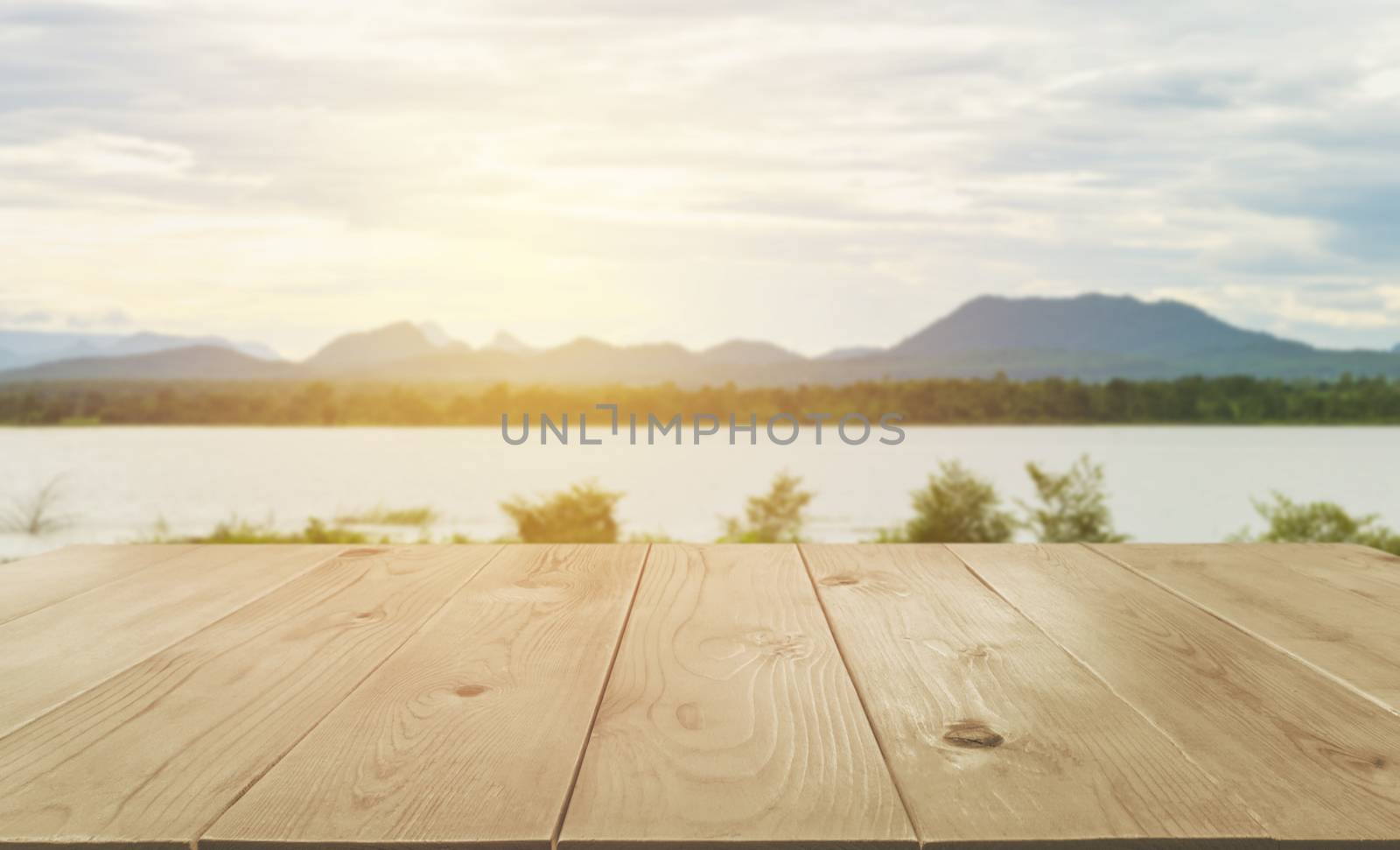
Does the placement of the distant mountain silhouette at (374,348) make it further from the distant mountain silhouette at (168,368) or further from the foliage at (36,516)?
the foliage at (36,516)

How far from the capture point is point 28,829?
56cm

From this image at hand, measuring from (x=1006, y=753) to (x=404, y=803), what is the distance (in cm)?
40

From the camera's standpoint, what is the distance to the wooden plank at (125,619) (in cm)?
83

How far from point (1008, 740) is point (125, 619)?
36.7 inches

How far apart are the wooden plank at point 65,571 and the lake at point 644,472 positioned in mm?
6999

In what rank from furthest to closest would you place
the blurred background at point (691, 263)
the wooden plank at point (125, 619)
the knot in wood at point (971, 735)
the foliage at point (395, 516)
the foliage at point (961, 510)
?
the foliage at point (395, 516), the foliage at point (961, 510), the blurred background at point (691, 263), the wooden plank at point (125, 619), the knot in wood at point (971, 735)

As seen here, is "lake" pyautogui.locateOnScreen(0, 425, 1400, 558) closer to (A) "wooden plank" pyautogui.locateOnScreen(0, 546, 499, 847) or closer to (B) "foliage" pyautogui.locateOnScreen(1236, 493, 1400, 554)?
(B) "foliage" pyautogui.locateOnScreen(1236, 493, 1400, 554)

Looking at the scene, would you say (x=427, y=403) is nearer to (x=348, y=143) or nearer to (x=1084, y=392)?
(x=348, y=143)

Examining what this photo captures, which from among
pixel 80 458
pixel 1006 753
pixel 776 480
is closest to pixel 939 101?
pixel 776 480

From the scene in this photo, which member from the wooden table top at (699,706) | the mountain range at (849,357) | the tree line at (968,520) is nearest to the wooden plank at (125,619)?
the wooden table top at (699,706)

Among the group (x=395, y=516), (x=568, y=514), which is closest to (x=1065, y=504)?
(x=568, y=514)

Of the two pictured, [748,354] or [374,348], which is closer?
[748,354]

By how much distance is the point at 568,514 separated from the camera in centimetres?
844

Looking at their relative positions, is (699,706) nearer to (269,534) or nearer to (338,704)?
(338,704)
